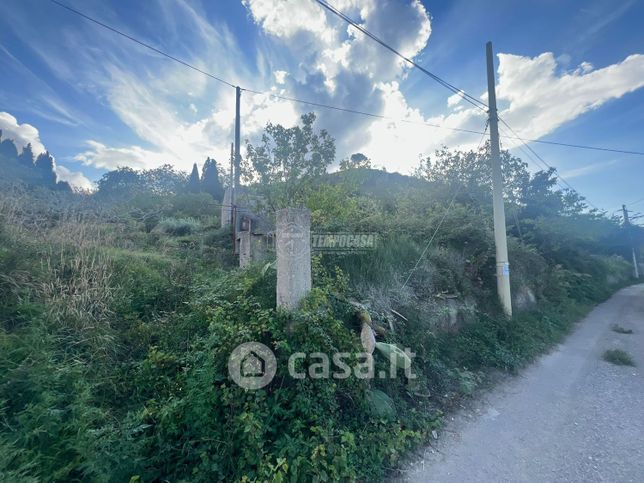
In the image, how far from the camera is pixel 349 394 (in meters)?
2.76

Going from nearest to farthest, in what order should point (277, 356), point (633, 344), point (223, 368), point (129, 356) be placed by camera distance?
point (223, 368)
point (277, 356)
point (129, 356)
point (633, 344)

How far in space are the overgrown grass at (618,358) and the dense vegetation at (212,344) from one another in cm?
86

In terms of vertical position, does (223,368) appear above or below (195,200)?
below

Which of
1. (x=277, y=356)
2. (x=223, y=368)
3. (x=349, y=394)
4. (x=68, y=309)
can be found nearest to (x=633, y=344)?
(x=349, y=394)

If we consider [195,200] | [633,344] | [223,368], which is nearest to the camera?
[223,368]

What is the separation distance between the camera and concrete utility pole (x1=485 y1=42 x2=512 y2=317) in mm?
5785

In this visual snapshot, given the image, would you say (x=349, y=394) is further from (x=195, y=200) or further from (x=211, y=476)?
(x=195, y=200)

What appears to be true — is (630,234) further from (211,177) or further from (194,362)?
(211,177)

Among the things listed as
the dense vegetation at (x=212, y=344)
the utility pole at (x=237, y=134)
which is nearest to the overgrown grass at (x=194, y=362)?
the dense vegetation at (x=212, y=344)

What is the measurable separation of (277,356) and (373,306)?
201 cm

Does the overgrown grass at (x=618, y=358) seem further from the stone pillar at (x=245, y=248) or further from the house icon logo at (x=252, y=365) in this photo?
the stone pillar at (x=245, y=248)

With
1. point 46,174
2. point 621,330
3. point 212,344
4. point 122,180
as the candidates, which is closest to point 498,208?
point 621,330

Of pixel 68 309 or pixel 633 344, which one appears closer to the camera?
pixel 68 309

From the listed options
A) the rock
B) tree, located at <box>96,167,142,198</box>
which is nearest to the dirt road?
the rock
